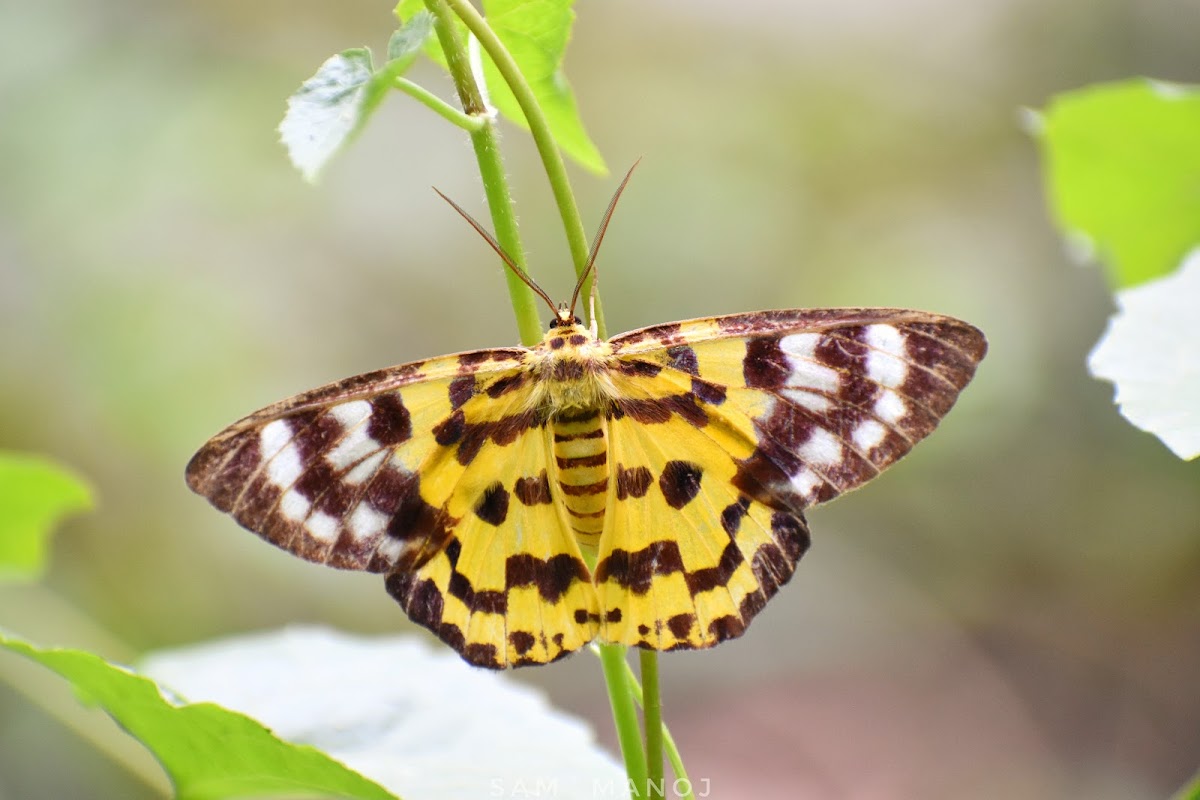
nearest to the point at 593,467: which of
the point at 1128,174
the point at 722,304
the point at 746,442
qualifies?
the point at 746,442

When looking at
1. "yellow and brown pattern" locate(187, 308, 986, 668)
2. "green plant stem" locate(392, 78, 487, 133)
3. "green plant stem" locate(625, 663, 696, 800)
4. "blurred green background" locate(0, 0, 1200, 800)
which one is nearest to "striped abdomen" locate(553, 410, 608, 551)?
"yellow and brown pattern" locate(187, 308, 986, 668)

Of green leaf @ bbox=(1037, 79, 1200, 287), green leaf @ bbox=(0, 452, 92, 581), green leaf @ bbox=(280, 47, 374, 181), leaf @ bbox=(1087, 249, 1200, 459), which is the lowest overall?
leaf @ bbox=(1087, 249, 1200, 459)

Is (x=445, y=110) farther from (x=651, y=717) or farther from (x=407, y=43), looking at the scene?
(x=651, y=717)

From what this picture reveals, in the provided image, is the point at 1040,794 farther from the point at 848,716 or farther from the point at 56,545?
the point at 56,545

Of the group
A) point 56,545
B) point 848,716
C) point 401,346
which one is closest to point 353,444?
point 56,545

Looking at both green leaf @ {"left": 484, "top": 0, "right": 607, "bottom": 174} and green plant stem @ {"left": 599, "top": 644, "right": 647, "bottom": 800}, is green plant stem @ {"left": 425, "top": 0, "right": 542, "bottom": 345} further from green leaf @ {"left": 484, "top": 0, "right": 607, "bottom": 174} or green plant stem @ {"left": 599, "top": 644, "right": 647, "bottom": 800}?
green plant stem @ {"left": 599, "top": 644, "right": 647, "bottom": 800}
